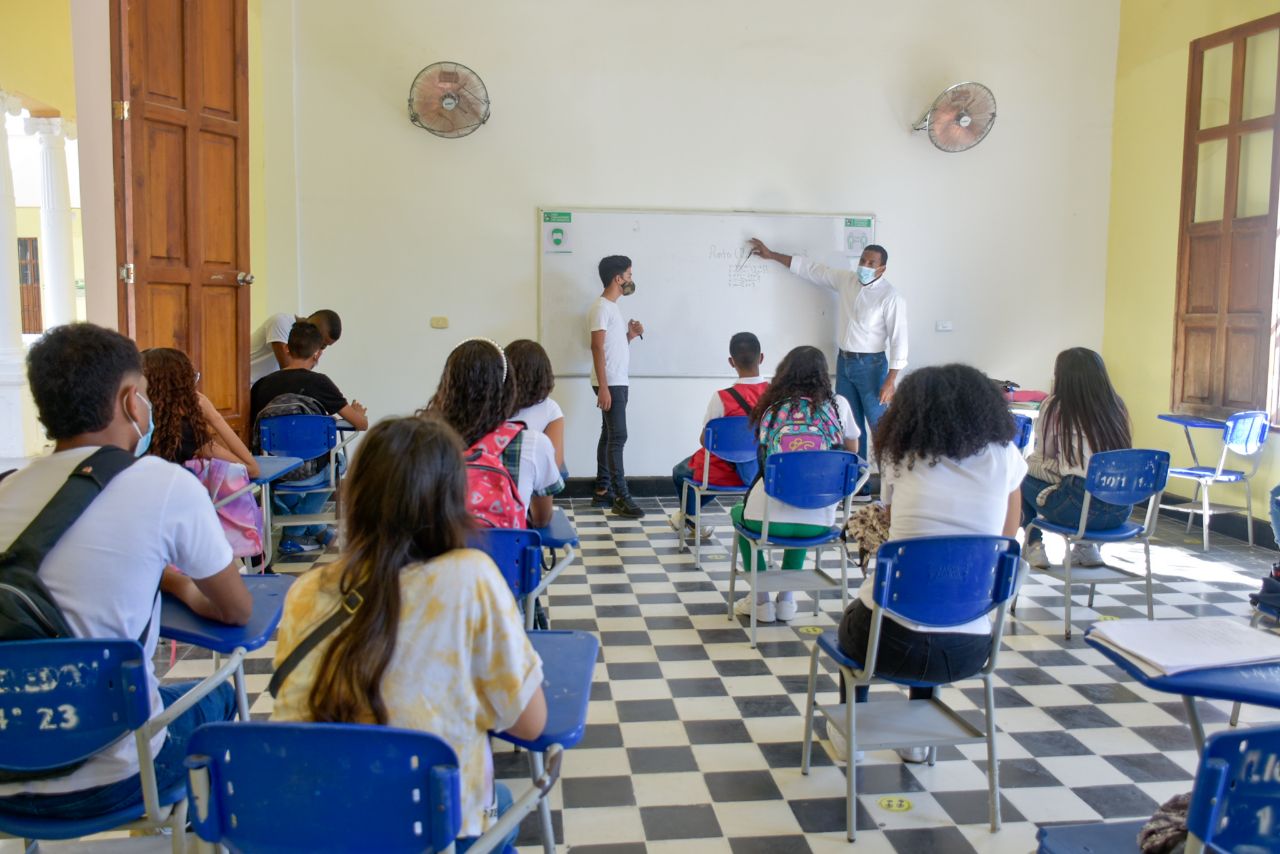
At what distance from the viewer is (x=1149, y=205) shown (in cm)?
676

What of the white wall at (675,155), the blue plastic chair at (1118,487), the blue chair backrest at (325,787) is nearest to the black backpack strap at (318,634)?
the blue chair backrest at (325,787)

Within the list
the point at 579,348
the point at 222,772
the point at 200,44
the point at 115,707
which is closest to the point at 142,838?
the point at 115,707

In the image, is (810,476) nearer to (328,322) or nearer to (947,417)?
(947,417)

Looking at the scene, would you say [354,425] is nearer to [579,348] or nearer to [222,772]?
→ [579,348]

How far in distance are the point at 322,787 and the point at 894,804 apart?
1.85 metres

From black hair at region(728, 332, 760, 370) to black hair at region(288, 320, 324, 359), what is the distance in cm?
214

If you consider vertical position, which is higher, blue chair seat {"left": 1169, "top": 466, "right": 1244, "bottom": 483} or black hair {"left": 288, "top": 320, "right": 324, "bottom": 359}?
black hair {"left": 288, "top": 320, "right": 324, "bottom": 359}

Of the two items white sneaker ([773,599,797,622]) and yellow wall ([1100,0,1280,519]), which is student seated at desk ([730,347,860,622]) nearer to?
white sneaker ([773,599,797,622])

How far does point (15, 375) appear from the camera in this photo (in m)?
8.41

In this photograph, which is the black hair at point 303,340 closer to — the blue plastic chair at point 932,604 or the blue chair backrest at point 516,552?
the blue chair backrest at point 516,552

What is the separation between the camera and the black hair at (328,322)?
582 centimetres

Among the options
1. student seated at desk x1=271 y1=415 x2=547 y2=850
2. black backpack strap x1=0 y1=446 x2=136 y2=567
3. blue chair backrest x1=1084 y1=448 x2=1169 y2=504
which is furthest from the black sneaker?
student seated at desk x1=271 y1=415 x2=547 y2=850

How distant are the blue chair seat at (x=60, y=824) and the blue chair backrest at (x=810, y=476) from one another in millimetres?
2518

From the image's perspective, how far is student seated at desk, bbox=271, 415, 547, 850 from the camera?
147cm
